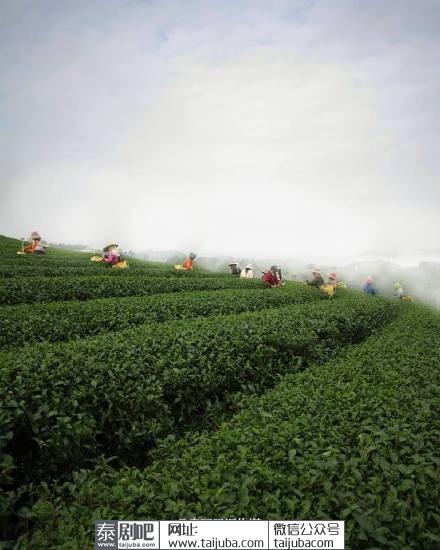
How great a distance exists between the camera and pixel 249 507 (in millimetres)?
3453

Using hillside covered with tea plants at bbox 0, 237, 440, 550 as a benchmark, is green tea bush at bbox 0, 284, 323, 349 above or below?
above

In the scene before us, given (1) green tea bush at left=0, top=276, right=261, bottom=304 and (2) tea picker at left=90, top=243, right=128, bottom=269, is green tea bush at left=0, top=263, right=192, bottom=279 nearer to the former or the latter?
(2) tea picker at left=90, top=243, right=128, bottom=269

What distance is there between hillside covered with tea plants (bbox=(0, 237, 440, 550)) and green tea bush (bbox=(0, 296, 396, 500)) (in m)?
0.02

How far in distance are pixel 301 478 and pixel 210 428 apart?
3.32m

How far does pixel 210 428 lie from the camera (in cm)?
679

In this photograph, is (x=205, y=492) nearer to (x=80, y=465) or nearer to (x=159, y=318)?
(x=80, y=465)

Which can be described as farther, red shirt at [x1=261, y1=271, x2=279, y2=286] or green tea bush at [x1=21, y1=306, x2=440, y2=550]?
red shirt at [x1=261, y1=271, x2=279, y2=286]

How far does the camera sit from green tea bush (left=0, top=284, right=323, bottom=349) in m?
8.59

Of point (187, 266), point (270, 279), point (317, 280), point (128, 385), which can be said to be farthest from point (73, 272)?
point (317, 280)

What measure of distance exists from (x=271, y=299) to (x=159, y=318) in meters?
6.43

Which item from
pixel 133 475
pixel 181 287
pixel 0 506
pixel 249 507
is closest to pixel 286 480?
pixel 249 507

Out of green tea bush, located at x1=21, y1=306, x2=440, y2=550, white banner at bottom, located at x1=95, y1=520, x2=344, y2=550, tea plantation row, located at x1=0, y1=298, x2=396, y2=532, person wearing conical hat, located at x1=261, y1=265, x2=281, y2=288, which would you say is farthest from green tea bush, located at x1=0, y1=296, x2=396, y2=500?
person wearing conical hat, located at x1=261, y1=265, x2=281, y2=288

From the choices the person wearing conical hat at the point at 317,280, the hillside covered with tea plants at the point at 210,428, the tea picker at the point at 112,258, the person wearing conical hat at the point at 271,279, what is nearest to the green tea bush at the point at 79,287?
the hillside covered with tea plants at the point at 210,428

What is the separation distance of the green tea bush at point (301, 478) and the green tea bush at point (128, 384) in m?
0.51
